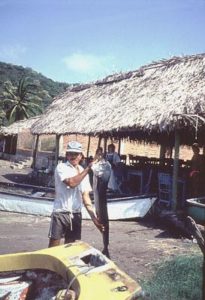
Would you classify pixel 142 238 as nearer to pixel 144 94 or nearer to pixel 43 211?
pixel 43 211

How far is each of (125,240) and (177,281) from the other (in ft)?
10.1

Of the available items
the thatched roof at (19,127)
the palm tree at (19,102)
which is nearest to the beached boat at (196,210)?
the thatched roof at (19,127)

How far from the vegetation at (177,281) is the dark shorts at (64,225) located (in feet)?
4.08

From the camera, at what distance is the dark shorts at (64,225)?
16.0 ft

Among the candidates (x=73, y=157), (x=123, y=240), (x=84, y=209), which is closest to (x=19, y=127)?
(x=84, y=209)

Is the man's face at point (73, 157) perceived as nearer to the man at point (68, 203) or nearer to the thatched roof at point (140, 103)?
the man at point (68, 203)

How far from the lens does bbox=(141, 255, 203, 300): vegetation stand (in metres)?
4.92

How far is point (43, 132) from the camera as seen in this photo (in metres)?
18.3

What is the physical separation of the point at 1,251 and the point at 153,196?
15.1 feet

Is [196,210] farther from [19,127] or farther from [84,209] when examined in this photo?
[19,127]

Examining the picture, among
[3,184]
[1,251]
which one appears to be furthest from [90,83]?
[1,251]

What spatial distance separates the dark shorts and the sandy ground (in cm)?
145

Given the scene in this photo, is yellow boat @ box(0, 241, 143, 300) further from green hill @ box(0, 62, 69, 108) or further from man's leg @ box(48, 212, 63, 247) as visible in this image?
green hill @ box(0, 62, 69, 108)

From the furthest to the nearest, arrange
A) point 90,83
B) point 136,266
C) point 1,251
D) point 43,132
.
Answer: point 90,83 < point 43,132 < point 1,251 < point 136,266
